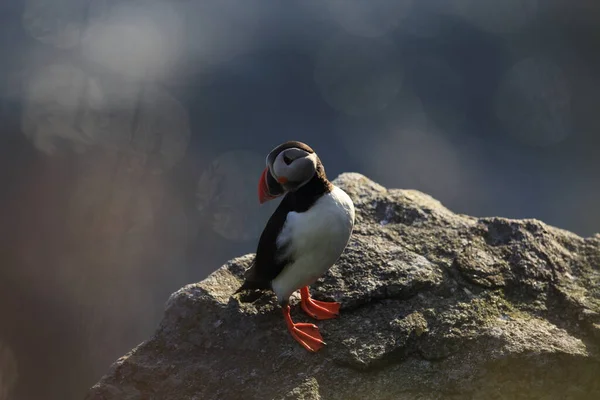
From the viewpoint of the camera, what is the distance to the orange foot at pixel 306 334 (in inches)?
92.5

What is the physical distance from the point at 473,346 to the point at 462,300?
0.26 metres

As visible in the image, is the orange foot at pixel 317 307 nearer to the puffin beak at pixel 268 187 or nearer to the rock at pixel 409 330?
the rock at pixel 409 330

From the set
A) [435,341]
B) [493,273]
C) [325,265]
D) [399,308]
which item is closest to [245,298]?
[325,265]

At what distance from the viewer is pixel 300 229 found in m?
2.30

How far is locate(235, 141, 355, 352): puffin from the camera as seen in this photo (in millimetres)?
2287

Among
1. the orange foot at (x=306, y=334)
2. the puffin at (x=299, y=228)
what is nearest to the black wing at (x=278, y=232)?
the puffin at (x=299, y=228)

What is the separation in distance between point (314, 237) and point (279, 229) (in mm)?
169

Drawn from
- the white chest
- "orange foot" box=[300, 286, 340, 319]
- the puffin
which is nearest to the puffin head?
the puffin

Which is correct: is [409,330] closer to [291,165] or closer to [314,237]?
[314,237]

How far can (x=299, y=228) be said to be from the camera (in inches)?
90.7

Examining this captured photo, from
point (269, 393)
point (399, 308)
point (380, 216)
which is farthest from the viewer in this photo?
point (380, 216)

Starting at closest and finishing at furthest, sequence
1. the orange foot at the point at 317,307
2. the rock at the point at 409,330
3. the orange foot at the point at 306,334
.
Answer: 1. the rock at the point at 409,330
2. the orange foot at the point at 306,334
3. the orange foot at the point at 317,307

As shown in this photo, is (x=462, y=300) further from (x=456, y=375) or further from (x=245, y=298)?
(x=245, y=298)

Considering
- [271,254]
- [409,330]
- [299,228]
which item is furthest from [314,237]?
[409,330]
